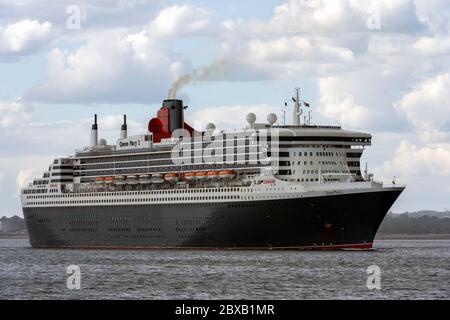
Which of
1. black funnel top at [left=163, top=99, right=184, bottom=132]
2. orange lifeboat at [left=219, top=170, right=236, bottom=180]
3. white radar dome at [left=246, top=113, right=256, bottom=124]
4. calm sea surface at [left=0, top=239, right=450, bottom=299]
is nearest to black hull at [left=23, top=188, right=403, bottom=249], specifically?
calm sea surface at [left=0, top=239, right=450, bottom=299]

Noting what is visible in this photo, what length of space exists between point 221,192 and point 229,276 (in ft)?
95.7

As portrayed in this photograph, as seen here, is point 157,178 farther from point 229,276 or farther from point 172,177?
point 229,276

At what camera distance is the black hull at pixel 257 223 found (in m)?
96.0

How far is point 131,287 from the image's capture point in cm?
6738

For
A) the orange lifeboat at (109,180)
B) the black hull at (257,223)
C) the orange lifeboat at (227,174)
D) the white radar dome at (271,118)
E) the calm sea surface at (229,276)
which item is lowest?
the calm sea surface at (229,276)

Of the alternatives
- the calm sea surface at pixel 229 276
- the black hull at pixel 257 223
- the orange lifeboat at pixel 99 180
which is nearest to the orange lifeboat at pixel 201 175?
the black hull at pixel 257 223

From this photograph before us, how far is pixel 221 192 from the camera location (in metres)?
102

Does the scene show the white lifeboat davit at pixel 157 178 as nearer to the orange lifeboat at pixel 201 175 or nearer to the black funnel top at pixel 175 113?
the orange lifeboat at pixel 201 175

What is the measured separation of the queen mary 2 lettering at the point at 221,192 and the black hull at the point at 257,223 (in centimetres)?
9

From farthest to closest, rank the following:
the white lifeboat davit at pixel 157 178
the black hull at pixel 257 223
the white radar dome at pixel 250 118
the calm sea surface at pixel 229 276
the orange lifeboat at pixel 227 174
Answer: the white lifeboat davit at pixel 157 178, the white radar dome at pixel 250 118, the orange lifeboat at pixel 227 174, the black hull at pixel 257 223, the calm sea surface at pixel 229 276

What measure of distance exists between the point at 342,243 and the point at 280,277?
2559cm

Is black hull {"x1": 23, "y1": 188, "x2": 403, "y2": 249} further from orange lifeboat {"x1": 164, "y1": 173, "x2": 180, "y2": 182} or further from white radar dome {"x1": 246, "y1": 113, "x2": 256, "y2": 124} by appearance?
white radar dome {"x1": 246, "y1": 113, "x2": 256, "y2": 124}

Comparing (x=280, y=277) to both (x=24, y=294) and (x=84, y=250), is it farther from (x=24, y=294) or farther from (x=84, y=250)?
(x=84, y=250)

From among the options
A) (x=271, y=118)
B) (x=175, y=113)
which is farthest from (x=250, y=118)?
(x=175, y=113)
